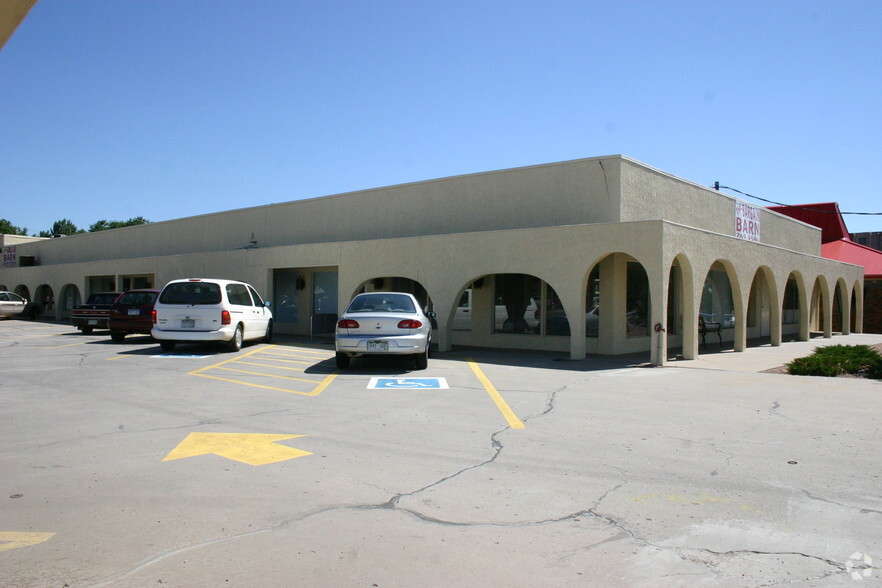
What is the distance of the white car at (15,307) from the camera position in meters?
32.2

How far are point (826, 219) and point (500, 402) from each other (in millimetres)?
32003

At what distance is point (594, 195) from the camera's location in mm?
16266

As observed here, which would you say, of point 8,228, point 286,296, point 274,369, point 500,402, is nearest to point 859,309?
point 286,296

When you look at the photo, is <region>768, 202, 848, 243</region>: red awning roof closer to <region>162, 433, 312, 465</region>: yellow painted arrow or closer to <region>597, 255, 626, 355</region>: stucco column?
<region>597, 255, 626, 355</region>: stucco column

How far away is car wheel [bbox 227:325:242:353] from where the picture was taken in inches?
640

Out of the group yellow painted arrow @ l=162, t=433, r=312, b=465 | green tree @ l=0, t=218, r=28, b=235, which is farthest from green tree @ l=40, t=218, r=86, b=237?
yellow painted arrow @ l=162, t=433, r=312, b=465

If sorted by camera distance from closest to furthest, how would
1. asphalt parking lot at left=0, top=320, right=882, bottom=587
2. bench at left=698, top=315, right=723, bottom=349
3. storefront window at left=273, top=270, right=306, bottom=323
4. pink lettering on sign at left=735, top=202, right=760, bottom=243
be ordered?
asphalt parking lot at left=0, top=320, right=882, bottom=587, bench at left=698, top=315, right=723, bottom=349, pink lettering on sign at left=735, top=202, right=760, bottom=243, storefront window at left=273, top=270, right=306, bottom=323

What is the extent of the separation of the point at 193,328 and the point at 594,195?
1008cm

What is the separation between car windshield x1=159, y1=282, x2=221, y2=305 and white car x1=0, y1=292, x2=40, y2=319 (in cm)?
2212

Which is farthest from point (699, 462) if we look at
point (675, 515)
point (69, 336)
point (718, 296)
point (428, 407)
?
point (69, 336)

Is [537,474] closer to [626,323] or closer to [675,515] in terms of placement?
[675,515]

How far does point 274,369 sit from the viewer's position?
13.3m

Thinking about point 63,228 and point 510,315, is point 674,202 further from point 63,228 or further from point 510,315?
point 63,228

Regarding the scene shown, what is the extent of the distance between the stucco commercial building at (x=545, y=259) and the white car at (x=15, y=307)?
10.5 metres
